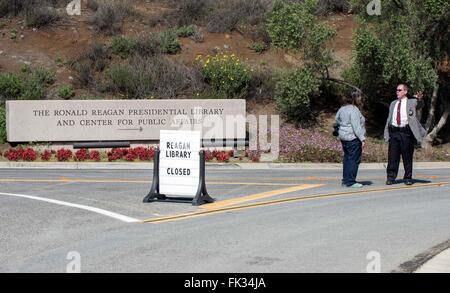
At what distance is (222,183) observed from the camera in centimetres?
1526

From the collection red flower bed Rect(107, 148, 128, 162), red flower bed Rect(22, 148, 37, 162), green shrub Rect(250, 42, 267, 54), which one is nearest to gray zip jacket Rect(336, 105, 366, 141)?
red flower bed Rect(107, 148, 128, 162)

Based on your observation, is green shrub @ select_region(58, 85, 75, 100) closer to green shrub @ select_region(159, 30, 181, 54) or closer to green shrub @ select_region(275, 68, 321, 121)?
green shrub @ select_region(159, 30, 181, 54)

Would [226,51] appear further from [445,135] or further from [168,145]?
[168,145]

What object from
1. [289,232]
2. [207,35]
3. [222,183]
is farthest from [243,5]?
[289,232]

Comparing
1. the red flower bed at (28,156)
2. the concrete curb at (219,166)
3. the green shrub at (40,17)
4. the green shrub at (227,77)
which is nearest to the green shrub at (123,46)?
the green shrub at (227,77)

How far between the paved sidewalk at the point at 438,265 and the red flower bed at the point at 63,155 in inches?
600

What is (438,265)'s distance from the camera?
7.65 m

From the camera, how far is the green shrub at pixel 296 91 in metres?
26.6

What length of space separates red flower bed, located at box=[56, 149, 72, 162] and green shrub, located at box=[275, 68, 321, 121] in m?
8.80

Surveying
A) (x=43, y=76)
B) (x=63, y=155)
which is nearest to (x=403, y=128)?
(x=63, y=155)

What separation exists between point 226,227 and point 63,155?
12.7 metres

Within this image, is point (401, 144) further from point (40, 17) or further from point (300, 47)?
point (40, 17)

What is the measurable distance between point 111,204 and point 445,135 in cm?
1886

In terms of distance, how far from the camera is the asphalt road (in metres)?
7.95
